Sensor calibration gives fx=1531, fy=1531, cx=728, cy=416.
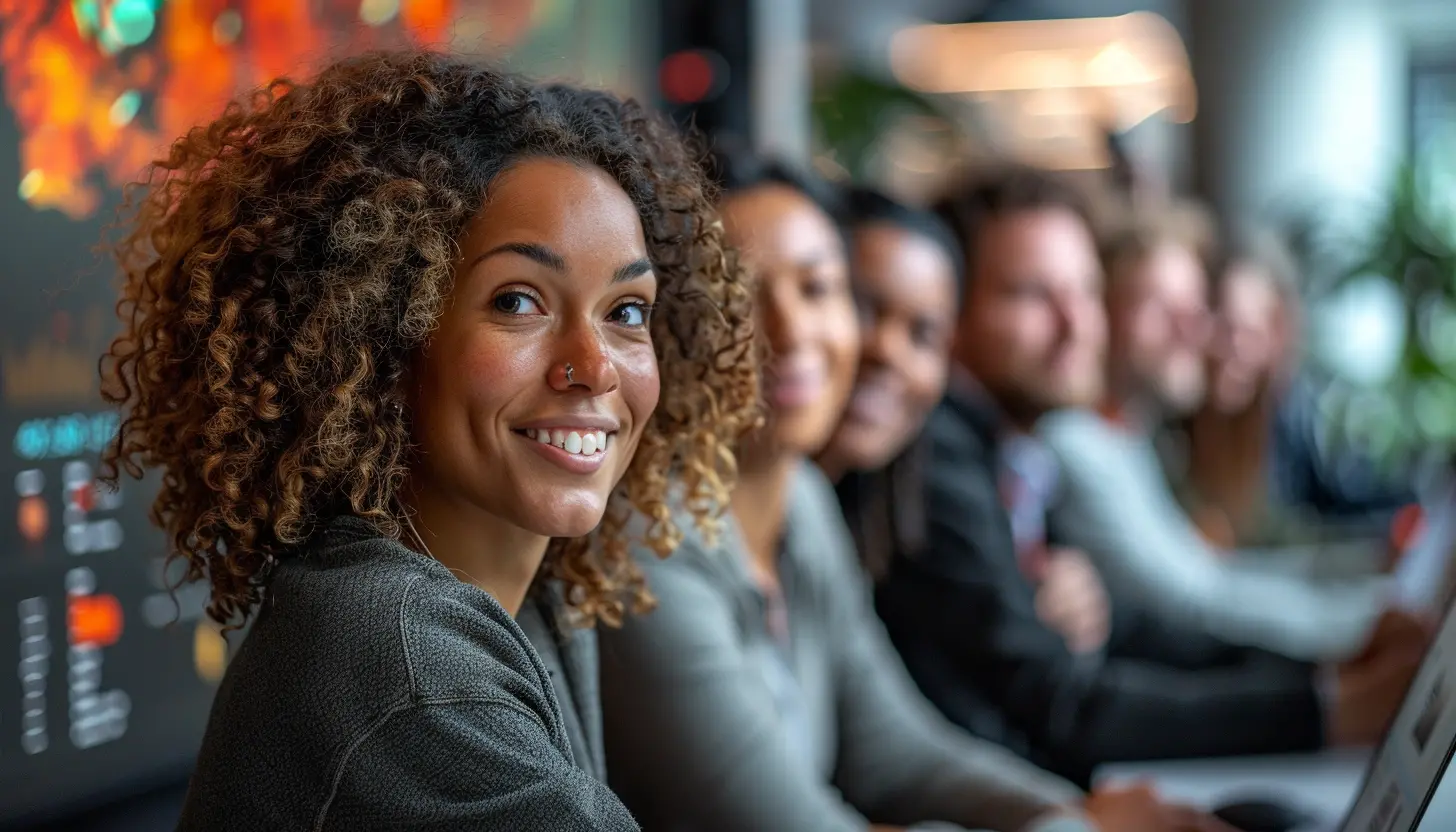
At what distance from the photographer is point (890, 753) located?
1533 millimetres

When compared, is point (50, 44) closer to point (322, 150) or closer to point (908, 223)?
point (322, 150)

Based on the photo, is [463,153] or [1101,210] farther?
[1101,210]

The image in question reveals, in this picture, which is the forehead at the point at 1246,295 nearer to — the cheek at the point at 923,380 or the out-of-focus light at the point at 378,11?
the cheek at the point at 923,380

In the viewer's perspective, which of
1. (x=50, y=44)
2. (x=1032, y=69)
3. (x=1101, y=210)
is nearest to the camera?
(x=50, y=44)

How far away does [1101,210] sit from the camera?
2.79 meters

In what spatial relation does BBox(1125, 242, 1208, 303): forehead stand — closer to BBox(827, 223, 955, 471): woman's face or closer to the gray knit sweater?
BBox(827, 223, 955, 471): woman's face

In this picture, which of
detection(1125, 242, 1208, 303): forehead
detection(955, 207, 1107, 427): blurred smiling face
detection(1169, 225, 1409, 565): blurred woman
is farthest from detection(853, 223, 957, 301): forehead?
detection(1169, 225, 1409, 565): blurred woman

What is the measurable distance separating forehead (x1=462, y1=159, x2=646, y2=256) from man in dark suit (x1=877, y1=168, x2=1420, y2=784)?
115 cm

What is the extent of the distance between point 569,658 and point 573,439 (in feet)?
0.68

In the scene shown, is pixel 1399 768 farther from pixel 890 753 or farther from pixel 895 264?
pixel 895 264

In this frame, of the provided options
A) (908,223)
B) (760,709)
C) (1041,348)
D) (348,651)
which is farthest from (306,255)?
(1041,348)

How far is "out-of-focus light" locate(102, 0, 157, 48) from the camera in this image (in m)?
1.16

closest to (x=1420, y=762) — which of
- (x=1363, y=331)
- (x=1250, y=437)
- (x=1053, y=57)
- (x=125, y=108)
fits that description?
(x=125, y=108)

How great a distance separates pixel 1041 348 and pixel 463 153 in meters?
1.45
